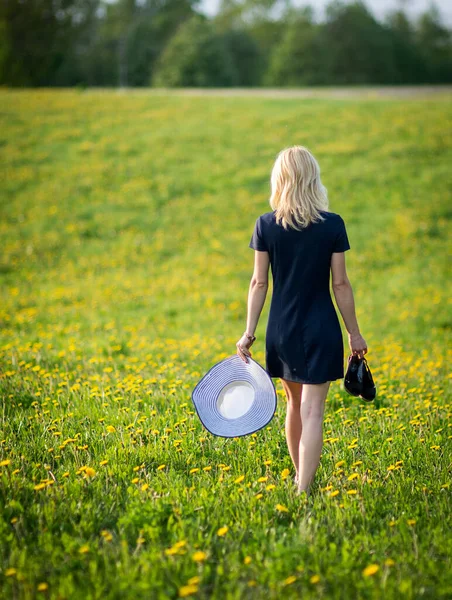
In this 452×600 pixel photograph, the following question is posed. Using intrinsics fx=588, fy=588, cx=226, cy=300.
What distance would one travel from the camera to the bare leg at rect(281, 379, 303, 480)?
12.2 feet

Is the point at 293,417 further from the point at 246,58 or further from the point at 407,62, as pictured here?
the point at 407,62

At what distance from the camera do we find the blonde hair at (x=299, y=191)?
3.42 m

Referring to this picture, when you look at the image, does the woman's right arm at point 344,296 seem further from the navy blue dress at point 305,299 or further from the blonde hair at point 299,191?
the blonde hair at point 299,191

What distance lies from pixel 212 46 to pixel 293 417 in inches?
2217

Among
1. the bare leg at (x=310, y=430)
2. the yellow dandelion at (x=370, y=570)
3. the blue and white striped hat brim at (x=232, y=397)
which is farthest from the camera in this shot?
the blue and white striped hat brim at (x=232, y=397)

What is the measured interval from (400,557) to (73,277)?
447 inches

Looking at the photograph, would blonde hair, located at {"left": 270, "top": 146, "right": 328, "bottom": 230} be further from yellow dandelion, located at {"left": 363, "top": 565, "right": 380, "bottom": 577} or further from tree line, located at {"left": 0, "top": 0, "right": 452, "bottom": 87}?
tree line, located at {"left": 0, "top": 0, "right": 452, "bottom": 87}

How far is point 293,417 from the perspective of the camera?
12.4 feet

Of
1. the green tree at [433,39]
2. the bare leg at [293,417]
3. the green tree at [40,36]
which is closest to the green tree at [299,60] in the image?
the green tree at [433,39]

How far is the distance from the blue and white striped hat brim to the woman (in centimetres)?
18

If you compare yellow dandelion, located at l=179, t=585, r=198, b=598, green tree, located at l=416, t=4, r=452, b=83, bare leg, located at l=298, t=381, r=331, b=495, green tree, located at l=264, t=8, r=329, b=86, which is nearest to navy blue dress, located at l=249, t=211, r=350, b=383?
bare leg, located at l=298, t=381, r=331, b=495

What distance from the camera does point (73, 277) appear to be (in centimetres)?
1320

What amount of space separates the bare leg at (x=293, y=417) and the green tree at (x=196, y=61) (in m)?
54.1

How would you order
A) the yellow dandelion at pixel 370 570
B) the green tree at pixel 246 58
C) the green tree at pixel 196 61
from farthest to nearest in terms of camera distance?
the green tree at pixel 246 58
the green tree at pixel 196 61
the yellow dandelion at pixel 370 570
